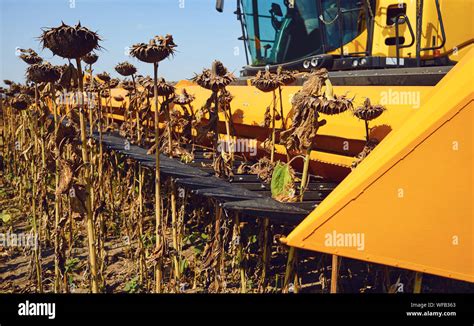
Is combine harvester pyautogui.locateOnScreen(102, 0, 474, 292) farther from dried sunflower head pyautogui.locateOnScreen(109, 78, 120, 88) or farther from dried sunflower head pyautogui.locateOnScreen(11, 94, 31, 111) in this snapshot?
dried sunflower head pyautogui.locateOnScreen(11, 94, 31, 111)

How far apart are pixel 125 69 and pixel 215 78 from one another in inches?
76.5

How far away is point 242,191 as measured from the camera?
3.20m

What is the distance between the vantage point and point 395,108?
3123 millimetres

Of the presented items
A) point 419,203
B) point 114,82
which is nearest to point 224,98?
point 419,203

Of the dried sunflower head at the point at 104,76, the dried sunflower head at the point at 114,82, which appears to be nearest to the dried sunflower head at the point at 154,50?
the dried sunflower head at the point at 104,76

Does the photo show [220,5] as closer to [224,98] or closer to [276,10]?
[276,10]

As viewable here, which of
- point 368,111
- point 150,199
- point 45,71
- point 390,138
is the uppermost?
point 45,71

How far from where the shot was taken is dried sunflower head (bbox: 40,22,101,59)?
2308 millimetres

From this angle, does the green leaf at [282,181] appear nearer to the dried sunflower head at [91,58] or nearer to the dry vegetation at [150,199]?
the dry vegetation at [150,199]

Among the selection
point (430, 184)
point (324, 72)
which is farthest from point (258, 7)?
point (430, 184)

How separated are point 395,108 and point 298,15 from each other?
2.65 m

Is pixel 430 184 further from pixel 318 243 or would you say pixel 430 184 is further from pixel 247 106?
pixel 247 106

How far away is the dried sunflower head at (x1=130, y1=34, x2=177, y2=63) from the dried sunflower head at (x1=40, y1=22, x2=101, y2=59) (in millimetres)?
348

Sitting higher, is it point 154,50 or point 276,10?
point 276,10
